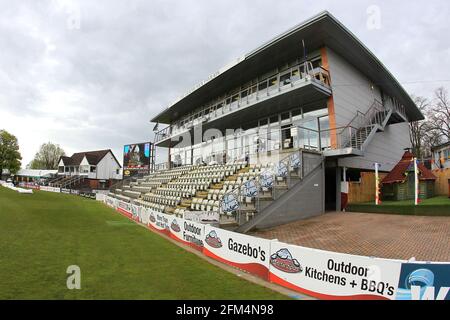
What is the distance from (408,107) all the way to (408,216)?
21.5m

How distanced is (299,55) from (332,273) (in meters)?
15.9

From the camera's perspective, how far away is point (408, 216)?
13695 millimetres

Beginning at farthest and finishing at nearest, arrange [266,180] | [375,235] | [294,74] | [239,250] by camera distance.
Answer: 1. [294,74]
2. [266,180]
3. [375,235]
4. [239,250]

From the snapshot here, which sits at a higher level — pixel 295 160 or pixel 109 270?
pixel 295 160

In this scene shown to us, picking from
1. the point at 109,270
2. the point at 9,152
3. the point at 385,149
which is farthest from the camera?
the point at 9,152

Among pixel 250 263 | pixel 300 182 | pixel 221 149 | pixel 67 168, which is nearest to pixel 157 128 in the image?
pixel 221 149

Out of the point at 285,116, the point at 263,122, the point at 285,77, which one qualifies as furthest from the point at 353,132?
the point at 263,122

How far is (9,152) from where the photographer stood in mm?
68125

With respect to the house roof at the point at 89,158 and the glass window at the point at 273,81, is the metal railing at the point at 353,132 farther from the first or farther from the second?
the house roof at the point at 89,158

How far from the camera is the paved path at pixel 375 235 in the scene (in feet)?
27.3

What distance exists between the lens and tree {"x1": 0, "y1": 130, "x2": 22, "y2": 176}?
2657 inches

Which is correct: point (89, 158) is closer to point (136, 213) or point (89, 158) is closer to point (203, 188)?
point (136, 213)

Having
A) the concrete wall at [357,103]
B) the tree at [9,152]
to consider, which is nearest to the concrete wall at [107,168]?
the tree at [9,152]
